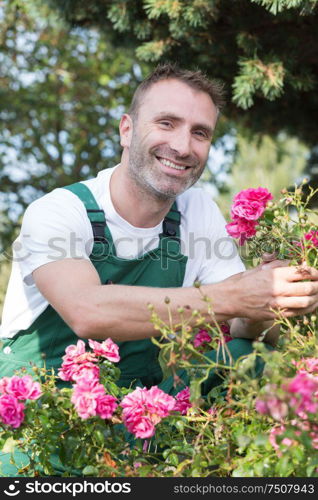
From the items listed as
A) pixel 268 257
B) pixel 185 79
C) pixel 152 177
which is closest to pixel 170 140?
pixel 152 177

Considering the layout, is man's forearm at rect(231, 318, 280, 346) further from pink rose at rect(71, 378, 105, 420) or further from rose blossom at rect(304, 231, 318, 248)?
pink rose at rect(71, 378, 105, 420)

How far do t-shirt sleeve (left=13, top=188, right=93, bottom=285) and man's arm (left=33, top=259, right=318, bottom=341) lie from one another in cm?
22

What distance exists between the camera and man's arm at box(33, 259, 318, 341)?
77.7 inches

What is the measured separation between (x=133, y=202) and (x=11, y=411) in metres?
1.07

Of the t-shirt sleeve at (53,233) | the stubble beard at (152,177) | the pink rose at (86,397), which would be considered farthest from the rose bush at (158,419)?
the stubble beard at (152,177)

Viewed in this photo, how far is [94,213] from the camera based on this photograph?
2.46m

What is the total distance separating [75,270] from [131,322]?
274mm

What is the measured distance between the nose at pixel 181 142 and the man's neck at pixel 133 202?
7.9 inches

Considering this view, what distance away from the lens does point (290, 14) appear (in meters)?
3.09

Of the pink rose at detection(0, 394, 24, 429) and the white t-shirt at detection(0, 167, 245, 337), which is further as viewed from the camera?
the white t-shirt at detection(0, 167, 245, 337)

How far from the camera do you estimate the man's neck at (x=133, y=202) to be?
257cm

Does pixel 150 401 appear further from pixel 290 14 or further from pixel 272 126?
pixel 272 126

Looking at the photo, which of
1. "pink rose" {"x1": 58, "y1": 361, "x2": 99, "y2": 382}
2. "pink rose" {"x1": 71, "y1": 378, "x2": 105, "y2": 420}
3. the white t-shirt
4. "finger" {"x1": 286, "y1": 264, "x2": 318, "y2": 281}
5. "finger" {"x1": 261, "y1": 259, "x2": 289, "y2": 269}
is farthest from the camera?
the white t-shirt

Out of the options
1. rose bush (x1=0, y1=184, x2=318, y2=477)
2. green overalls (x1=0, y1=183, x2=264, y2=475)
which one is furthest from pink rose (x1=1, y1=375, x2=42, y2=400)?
green overalls (x1=0, y1=183, x2=264, y2=475)
